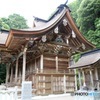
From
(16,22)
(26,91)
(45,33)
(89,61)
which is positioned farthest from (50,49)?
(16,22)

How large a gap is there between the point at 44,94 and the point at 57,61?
2.71 m

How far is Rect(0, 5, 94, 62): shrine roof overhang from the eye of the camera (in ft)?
25.5

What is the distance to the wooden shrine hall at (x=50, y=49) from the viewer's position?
27.9 feet

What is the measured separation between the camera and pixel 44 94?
8.59 meters

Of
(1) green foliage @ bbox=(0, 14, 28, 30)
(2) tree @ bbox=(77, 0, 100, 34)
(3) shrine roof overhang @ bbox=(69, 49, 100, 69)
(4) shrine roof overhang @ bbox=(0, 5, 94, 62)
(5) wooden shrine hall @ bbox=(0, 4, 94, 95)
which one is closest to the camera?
(4) shrine roof overhang @ bbox=(0, 5, 94, 62)

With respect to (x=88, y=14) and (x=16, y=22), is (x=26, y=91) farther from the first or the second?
(x=16, y=22)

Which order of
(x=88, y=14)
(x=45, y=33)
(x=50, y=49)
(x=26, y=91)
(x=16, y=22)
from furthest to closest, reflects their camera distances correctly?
(x=16, y=22), (x=88, y=14), (x=50, y=49), (x=45, y=33), (x=26, y=91)

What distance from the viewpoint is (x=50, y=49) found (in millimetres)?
10086

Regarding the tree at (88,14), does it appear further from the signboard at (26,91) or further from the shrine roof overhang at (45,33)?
the signboard at (26,91)

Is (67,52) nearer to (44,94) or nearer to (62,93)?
(62,93)

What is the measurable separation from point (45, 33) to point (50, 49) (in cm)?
147

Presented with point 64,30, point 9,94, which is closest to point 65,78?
point 64,30

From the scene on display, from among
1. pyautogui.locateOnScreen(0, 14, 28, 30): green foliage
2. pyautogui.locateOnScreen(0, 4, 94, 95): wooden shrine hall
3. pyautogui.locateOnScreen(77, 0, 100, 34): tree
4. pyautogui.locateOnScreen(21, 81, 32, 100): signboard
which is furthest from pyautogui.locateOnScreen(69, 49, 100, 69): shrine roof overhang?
pyautogui.locateOnScreen(0, 14, 28, 30): green foliage

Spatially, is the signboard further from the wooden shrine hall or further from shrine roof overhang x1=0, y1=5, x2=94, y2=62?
shrine roof overhang x1=0, y1=5, x2=94, y2=62
